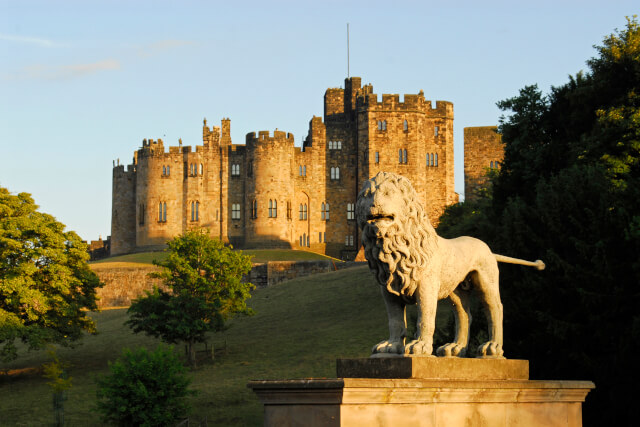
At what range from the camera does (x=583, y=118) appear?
37938 mm

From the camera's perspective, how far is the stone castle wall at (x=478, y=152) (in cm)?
10756

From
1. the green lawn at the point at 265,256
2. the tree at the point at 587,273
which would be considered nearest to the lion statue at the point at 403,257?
the tree at the point at 587,273

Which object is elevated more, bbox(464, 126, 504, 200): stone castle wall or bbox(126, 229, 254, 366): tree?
bbox(464, 126, 504, 200): stone castle wall

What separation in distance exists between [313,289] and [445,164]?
121 ft

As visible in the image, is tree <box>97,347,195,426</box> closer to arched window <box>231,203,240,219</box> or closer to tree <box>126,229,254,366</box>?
tree <box>126,229,254,366</box>

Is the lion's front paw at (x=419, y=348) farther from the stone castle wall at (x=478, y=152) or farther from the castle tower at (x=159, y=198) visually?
the stone castle wall at (x=478, y=152)

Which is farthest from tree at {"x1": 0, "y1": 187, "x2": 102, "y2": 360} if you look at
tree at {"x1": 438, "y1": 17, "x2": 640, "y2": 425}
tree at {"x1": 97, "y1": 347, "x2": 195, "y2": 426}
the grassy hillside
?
tree at {"x1": 438, "y1": 17, "x2": 640, "y2": 425}

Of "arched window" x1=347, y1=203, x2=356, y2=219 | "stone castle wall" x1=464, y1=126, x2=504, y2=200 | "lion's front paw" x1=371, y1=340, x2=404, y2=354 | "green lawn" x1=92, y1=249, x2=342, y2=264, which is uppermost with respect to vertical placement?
"stone castle wall" x1=464, y1=126, x2=504, y2=200

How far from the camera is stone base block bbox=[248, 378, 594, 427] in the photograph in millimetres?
11586

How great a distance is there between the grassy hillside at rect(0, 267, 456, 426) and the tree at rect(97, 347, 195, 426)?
6.80 feet

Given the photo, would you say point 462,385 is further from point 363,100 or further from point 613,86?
point 363,100

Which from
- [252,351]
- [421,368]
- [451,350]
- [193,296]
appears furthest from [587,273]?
[193,296]

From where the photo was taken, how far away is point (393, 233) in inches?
516

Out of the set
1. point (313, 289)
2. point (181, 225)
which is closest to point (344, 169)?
point (181, 225)
